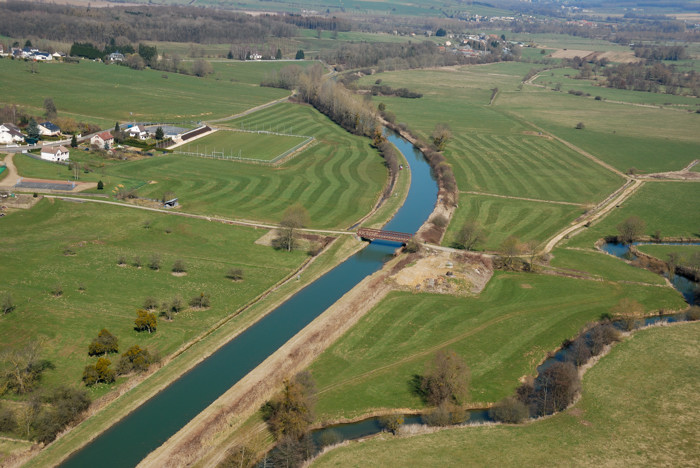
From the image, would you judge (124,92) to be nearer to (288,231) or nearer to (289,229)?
(288,231)

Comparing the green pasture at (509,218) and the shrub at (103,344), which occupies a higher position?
the green pasture at (509,218)

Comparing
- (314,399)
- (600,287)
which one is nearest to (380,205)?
(600,287)

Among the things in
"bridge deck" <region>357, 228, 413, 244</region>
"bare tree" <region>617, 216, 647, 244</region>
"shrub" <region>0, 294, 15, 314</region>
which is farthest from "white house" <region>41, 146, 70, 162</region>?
"bare tree" <region>617, 216, 647, 244</region>

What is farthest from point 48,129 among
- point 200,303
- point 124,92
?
point 200,303

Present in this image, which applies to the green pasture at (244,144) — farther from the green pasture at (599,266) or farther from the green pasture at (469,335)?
the green pasture at (469,335)

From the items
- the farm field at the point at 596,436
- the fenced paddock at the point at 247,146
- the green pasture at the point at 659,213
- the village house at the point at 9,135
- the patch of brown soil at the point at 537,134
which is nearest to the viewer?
the farm field at the point at 596,436

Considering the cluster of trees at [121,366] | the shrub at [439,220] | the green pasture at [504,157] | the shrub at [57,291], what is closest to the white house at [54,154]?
the shrub at [57,291]
